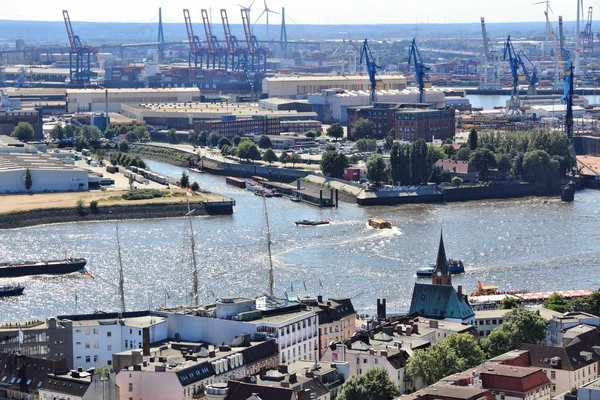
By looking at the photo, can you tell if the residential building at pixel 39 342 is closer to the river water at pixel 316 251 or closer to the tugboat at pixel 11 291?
the river water at pixel 316 251

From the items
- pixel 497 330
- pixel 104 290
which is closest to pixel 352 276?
pixel 104 290

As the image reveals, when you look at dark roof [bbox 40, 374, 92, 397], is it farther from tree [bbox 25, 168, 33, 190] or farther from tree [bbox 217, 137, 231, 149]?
tree [bbox 217, 137, 231, 149]

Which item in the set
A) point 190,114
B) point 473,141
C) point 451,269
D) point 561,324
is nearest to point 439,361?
point 561,324

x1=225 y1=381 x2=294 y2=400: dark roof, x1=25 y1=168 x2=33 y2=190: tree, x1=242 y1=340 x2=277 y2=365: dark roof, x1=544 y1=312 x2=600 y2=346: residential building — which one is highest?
x1=225 y1=381 x2=294 y2=400: dark roof

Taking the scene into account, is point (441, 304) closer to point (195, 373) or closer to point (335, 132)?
point (195, 373)

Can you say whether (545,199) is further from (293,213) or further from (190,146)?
(190,146)

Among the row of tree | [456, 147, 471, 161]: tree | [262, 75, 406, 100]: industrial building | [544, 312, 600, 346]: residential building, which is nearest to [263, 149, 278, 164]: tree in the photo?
[456, 147, 471, 161]: tree
